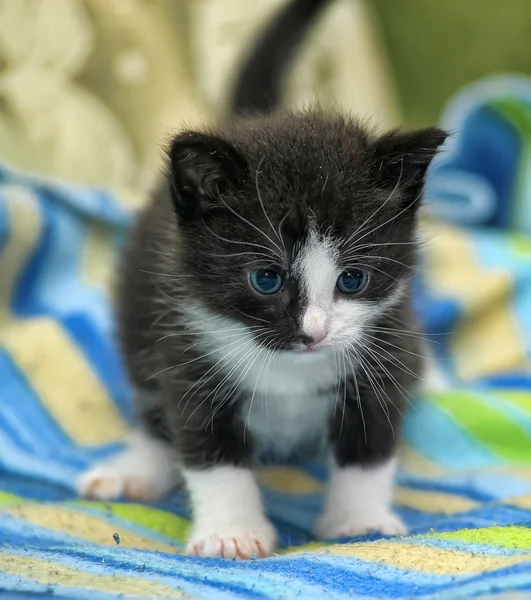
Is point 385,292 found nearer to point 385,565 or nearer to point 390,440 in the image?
point 390,440

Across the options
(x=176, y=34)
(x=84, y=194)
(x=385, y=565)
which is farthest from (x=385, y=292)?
(x=176, y=34)

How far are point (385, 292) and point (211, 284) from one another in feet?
1.10

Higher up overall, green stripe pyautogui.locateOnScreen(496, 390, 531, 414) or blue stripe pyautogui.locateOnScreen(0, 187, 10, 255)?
blue stripe pyautogui.locateOnScreen(0, 187, 10, 255)

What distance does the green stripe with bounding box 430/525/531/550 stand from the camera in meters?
1.26

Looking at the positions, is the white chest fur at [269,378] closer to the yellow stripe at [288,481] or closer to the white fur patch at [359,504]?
the white fur patch at [359,504]

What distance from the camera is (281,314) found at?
4.33 ft

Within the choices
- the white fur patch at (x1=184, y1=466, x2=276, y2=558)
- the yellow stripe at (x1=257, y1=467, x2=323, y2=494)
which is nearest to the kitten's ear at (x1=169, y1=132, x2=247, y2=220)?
the white fur patch at (x1=184, y1=466, x2=276, y2=558)

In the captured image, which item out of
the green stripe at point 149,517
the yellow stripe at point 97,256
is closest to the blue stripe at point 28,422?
the green stripe at point 149,517

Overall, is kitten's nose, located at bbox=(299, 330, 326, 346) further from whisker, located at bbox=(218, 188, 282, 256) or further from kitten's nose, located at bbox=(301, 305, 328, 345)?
whisker, located at bbox=(218, 188, 282, 256)

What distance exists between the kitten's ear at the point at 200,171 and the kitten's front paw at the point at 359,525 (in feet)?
2.26

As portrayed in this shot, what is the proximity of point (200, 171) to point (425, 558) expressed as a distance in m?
0.77

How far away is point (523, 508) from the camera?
4.96ft

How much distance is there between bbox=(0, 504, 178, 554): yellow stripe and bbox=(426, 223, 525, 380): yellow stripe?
1281 mm

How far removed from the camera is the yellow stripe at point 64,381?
206 centimetres
